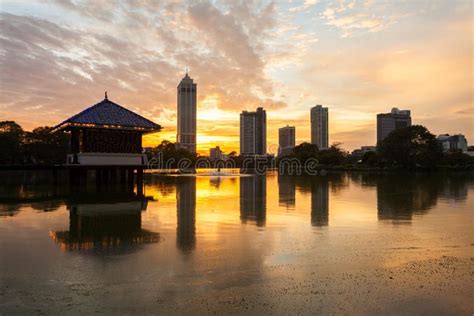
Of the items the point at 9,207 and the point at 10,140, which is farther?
the point at 10,140

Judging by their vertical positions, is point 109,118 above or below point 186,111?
below

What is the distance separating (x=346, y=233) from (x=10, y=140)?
199 ft

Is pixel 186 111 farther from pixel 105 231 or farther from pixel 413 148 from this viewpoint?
pixel 105 231

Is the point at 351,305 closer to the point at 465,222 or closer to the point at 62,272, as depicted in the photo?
the point at 62,272

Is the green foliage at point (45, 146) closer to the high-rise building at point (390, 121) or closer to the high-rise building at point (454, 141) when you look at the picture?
the high-rise building at point (454, 141)

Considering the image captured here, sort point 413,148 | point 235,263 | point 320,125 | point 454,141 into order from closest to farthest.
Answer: point 235,263 < point 413,148 < point 454,141 < point 320,125

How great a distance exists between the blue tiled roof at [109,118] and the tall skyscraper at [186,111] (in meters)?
137

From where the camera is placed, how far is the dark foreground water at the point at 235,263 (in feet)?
20.7

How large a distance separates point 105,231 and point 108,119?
22.8m

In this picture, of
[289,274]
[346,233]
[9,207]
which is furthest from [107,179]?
[289,274]

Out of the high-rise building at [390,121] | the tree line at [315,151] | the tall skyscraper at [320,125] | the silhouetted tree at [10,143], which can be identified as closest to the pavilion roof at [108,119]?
the tree line at [315,151]

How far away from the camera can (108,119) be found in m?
33.2

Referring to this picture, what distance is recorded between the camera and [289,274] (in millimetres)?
7871

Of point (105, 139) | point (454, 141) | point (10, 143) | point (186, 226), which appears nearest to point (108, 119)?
point (105, 139)
